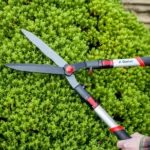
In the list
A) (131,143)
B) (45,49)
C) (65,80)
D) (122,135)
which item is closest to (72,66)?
(65,80)

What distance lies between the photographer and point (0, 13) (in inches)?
127

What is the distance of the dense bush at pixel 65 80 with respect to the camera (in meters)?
3.01

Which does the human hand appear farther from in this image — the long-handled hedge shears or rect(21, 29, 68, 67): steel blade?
rect(21, 29, 68, 67): steel blade

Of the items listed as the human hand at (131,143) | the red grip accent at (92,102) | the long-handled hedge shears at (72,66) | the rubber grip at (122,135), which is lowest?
the human hand at (131,143)

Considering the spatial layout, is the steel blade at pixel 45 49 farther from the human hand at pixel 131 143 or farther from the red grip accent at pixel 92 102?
the human hand at pixel 131 143

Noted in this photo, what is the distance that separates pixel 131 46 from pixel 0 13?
1185mm

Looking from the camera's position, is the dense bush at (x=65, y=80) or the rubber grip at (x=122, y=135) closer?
the rubber grip at (x=122, y=135)

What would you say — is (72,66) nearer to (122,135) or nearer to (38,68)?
(38,68)

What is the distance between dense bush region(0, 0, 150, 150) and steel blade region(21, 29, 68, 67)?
6 centimetres

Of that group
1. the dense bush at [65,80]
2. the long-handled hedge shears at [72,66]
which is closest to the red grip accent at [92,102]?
the long-handled hedge shears at [72,66]

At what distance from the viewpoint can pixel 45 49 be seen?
10.3 feet

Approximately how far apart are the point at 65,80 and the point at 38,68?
258mm

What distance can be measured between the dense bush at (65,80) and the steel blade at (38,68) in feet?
0.30

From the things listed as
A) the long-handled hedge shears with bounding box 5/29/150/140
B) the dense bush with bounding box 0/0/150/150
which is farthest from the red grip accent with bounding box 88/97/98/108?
the dense bush with bounding box 0/0/150/150
